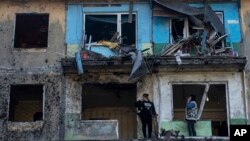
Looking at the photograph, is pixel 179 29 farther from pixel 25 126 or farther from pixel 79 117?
pixel 25 126

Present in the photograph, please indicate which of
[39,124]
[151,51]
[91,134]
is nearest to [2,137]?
[39,124]

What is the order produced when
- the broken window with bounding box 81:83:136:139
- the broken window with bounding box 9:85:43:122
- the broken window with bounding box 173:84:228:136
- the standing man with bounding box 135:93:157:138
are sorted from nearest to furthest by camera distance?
1. the standing man with bounding box 135:93:157:138
2. the broken window with bounding box 9:85:43:122
3. the broken window with bounding box 81:83:136:139
4. the broken window with bounding box 173:84:228:136

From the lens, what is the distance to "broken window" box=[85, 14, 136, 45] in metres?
20.5

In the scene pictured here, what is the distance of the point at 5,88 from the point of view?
64.4 ft

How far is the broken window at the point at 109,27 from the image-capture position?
20.5 m

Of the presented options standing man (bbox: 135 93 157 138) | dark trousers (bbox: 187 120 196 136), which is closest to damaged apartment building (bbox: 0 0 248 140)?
dark trousers (bbox: 187 120 196 136)

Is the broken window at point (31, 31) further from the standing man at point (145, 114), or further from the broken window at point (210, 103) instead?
the broken window at point (210, 103)

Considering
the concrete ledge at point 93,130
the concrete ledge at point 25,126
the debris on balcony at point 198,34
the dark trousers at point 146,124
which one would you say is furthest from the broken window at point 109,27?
the concrete ledge at point 25,126

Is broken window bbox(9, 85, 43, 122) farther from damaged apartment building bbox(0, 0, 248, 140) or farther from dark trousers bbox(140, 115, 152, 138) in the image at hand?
dark trousers bbox(140, 115, 152, 138)

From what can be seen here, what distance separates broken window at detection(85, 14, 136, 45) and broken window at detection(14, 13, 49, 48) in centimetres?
165

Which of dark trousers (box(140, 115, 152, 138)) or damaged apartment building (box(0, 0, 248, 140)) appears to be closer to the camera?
dark trousers (box(140, 115, 152, 138))

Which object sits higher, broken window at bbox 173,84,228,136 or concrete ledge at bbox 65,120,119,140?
broken window at bbox 173,84,228,136

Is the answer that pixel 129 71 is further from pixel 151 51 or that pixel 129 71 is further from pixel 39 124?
pixel 39 124

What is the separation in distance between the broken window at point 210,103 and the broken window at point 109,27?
298cm
